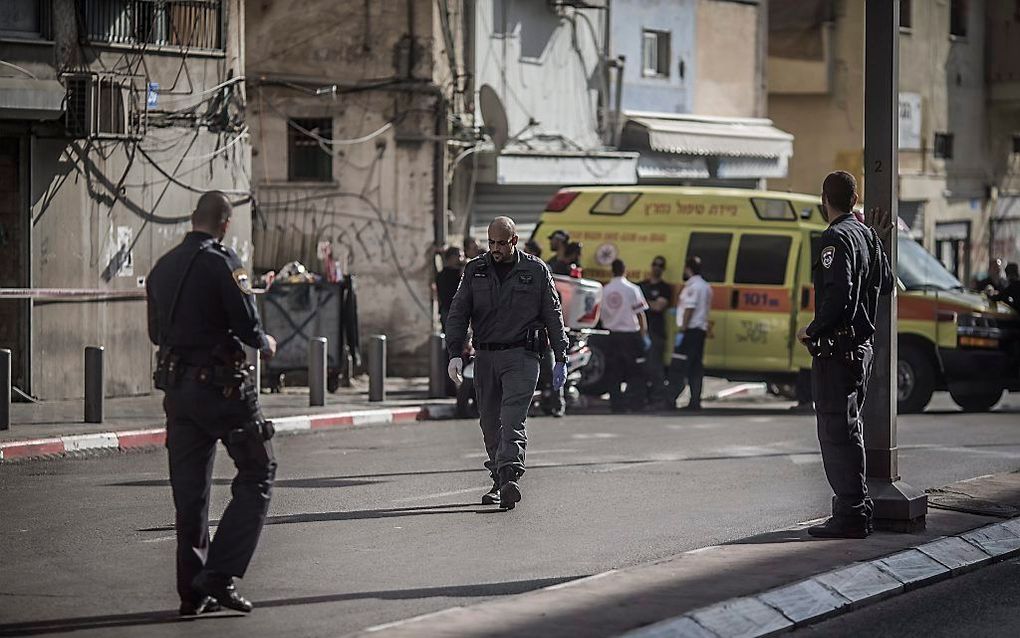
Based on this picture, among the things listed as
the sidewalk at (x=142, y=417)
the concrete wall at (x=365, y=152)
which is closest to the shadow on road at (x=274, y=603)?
the sidewalk at (x=142, y=417)

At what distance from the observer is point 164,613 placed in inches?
310

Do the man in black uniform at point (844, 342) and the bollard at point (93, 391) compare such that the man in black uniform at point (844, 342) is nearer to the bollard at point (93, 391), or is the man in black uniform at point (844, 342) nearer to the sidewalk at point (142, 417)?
the sidewalk at point (142, 417)

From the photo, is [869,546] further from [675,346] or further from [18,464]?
[675,346]

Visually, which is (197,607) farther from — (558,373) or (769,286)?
(769,286)

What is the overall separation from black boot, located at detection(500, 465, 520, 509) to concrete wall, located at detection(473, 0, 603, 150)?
1551 cm

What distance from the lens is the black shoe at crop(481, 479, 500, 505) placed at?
451 inches

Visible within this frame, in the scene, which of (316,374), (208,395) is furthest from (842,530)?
(316,374)

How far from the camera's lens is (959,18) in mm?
41594

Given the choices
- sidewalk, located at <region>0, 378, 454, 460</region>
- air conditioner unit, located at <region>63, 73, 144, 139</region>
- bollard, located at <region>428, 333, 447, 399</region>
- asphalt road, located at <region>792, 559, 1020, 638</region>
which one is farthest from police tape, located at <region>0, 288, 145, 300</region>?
asphalt road, located at <region>792, 559, 1020, 638</region>

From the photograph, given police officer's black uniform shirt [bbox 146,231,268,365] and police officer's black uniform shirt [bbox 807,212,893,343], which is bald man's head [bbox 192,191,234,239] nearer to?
police officer's black uniform shirt [bbox 146,231,268,365]

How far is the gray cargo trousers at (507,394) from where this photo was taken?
447 inches

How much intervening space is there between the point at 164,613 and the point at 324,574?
117 cm

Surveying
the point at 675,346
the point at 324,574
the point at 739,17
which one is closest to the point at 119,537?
the point at 324,574

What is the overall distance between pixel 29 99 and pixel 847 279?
10430mm
